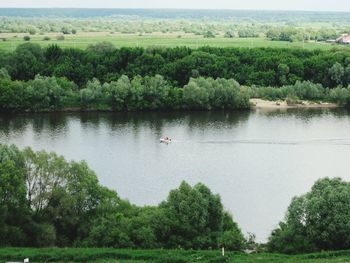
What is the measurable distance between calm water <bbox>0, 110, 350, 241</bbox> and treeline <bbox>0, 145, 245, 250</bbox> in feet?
12.1

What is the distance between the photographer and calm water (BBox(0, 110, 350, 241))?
32000 mm

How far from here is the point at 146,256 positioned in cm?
2216

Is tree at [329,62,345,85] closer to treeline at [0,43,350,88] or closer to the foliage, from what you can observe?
treeline at [0,43,350,88]

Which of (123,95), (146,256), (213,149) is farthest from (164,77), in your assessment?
(146,256)

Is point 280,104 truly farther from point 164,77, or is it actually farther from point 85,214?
point 85,214

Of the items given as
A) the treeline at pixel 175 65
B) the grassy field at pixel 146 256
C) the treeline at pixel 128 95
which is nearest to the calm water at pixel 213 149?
the treeline at pixel 128 95

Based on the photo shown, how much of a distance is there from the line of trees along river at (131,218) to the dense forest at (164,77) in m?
27.4

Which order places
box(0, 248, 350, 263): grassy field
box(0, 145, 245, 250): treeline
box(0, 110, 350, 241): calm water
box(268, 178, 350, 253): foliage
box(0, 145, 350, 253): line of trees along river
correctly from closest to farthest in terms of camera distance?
box(0, 248, 350, 263): grassy field < box(268, 178, 350, 253): foliage < box(0, 145, 350, 253): line of trees along river < box(0, 145, 245, 250): treeline < box(0, 110, 350, 241): calm water

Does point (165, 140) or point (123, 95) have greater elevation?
point (123, 95)

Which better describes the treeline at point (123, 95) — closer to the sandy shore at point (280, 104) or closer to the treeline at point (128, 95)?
the treeline at point (128, 95)

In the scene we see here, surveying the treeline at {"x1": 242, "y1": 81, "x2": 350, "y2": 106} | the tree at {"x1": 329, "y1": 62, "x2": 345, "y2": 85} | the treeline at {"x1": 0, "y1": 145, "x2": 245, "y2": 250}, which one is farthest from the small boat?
the tree at {"x1": 329, "y1": 62, "x2": 345, "y2": 85}

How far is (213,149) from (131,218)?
629 inches

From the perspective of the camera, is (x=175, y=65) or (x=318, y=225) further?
(x=175, y=65)

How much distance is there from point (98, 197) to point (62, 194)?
4.26 feet
